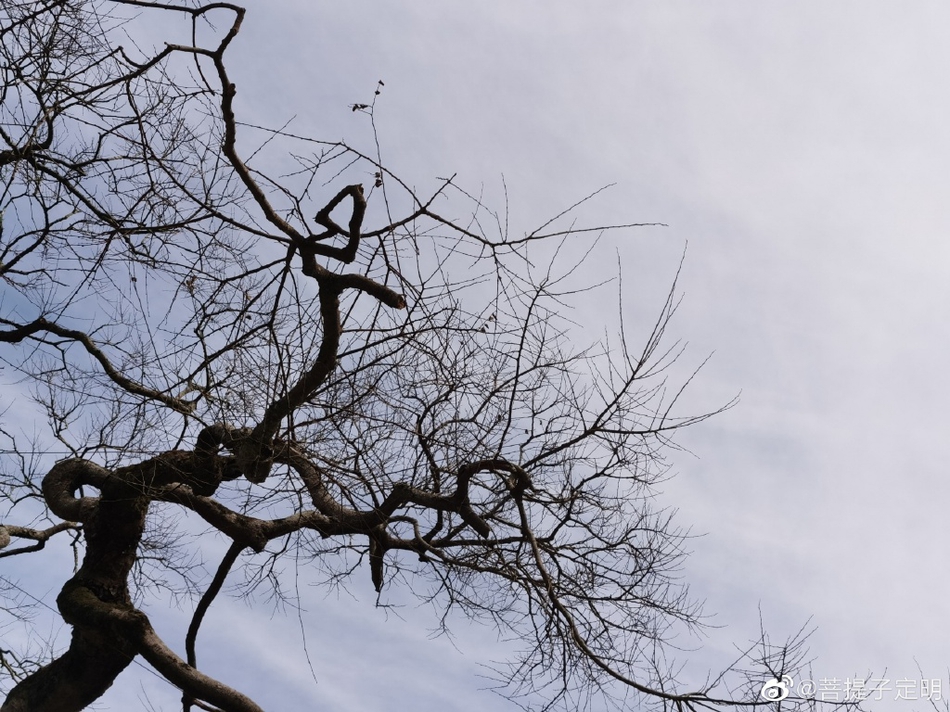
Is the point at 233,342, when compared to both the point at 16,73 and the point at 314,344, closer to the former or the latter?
the point at 314,344

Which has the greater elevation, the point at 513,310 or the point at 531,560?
the point at 513,310

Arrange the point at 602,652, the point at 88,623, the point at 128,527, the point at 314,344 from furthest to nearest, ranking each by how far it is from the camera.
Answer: the point at 128,527 < the point at 88,623 < the point at 602,652 < the point at 314,344

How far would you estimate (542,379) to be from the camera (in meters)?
4.10

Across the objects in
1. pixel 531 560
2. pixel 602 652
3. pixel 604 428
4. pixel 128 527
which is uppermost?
pixel 604 428

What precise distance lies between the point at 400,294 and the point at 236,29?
1498 mm

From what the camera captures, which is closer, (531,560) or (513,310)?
(513,310)

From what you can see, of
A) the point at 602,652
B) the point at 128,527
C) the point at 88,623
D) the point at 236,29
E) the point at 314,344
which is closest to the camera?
the point at 236,29

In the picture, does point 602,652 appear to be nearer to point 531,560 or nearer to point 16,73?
point 531,560

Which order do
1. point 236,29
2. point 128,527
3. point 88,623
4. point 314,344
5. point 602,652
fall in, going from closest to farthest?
point 236,29 → point 314,344 → point 602,652 → point 88,623 → point 128,527

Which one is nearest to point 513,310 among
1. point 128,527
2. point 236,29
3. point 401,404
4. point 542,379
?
point 542,379

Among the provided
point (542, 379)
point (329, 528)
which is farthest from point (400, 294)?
point (329, 528)

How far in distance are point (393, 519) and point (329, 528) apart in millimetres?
708

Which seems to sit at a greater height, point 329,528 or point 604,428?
point 604,428

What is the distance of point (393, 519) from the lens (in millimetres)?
4625
